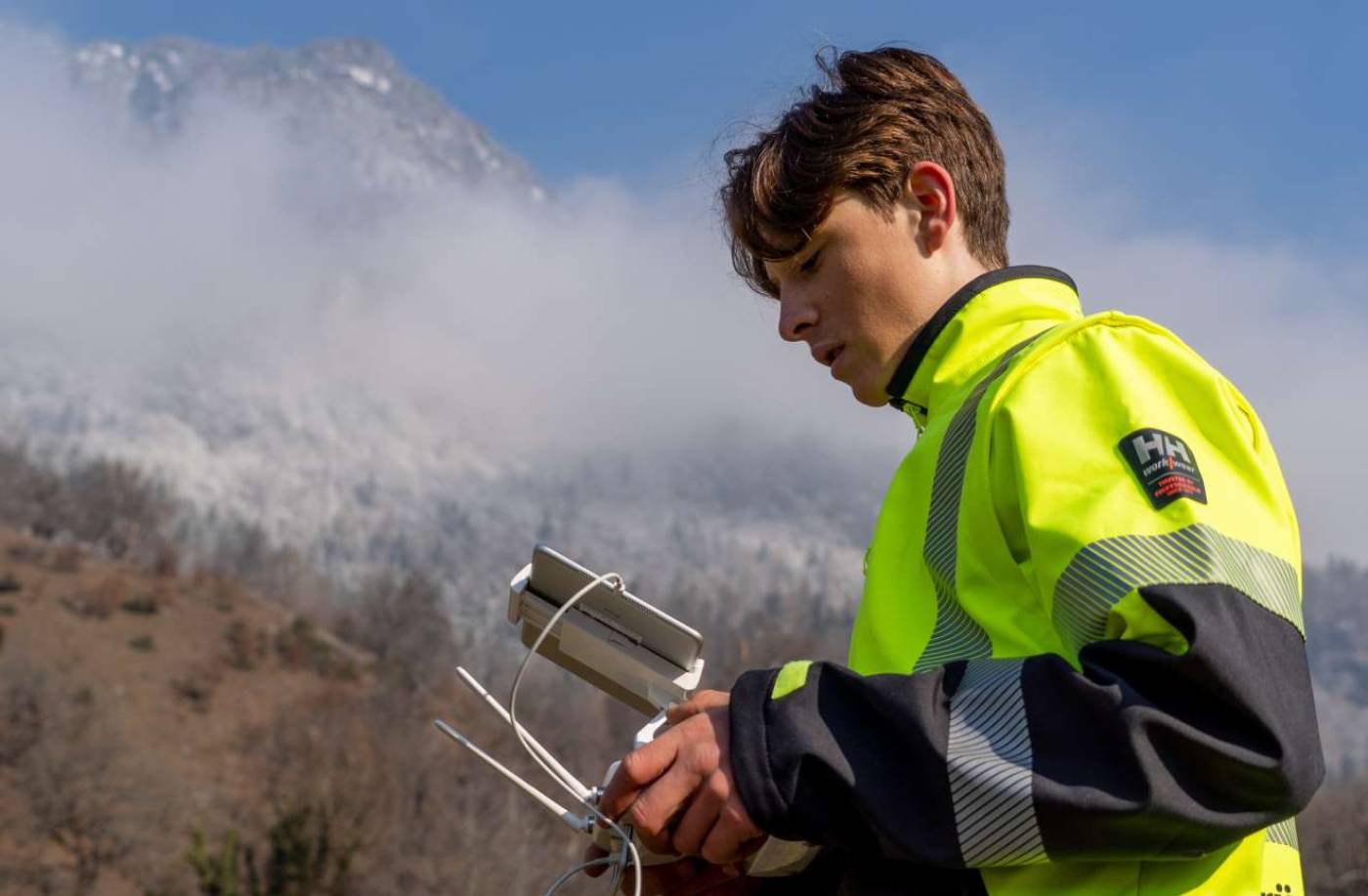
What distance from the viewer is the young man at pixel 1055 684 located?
1675 mm

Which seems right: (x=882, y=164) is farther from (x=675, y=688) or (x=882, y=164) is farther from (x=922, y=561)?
(x=675, y=688)

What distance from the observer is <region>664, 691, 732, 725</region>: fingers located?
1.94 metres

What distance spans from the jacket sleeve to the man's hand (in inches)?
1.2

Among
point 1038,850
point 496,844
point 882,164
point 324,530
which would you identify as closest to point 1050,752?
point 1038,850

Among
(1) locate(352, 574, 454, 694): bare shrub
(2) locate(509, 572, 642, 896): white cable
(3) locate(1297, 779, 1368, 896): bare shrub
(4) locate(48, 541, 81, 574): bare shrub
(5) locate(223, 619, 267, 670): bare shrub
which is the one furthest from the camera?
(4) locate(48, 541, 81, 574): bare shrub

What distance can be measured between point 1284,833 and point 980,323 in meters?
0.86

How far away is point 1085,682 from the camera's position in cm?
169

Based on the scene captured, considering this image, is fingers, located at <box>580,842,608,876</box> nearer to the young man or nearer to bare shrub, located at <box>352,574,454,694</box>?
the young man

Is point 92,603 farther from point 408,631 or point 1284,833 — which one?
point 1284,833

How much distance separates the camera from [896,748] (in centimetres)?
178

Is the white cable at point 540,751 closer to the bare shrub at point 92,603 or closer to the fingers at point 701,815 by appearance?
the fingers at point 701,815

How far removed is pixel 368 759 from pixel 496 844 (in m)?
9.62

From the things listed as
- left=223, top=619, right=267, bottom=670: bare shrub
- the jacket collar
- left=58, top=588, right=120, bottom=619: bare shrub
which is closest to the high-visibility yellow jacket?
the jacket collar

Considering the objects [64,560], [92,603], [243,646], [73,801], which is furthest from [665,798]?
[64,560]
